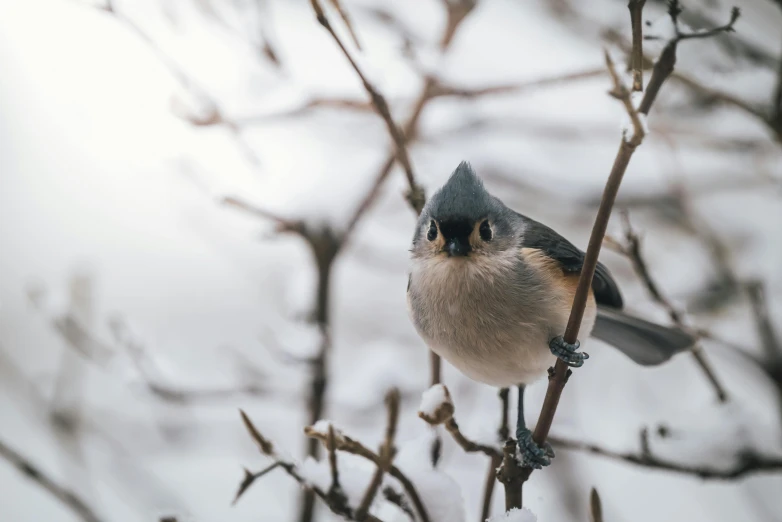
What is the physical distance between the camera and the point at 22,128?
268cm

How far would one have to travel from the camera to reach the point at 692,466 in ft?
4.52

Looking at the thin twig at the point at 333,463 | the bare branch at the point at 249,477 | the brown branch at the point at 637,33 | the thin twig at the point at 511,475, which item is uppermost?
the brown branch at the point at 637,33

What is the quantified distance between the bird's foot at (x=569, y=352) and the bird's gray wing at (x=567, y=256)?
207 mm

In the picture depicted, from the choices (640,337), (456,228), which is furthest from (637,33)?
(640,337)

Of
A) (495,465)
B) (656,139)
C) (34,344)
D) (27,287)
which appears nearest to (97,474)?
(27,287)

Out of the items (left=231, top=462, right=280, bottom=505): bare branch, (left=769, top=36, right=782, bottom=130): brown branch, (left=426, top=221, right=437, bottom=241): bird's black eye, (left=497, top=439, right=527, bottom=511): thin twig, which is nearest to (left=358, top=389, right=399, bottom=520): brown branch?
(left=231, top=462, right=280, bottom=505): bare branch

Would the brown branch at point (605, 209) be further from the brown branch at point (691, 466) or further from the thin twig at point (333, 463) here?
the brown branch at point (691, 466)

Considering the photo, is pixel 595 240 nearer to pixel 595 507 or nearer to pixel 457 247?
pixel 595 507

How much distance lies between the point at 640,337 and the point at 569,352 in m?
0.48

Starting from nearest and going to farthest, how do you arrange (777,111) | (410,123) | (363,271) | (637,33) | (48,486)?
(637,33)
(48,486)
(777,111)
(410,123)
(363,271)

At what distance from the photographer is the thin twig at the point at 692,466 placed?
4.16 ft

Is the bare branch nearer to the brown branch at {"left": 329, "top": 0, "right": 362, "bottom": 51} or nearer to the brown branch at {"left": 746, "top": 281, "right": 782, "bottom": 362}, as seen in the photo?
the brown branch at {"left": 329, "top": 0, "right": 362, "bottom": 51}

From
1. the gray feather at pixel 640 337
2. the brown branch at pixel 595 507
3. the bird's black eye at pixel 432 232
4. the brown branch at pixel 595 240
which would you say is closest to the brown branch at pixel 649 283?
the gray feather at pixel 640 337

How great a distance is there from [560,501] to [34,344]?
2.45m
